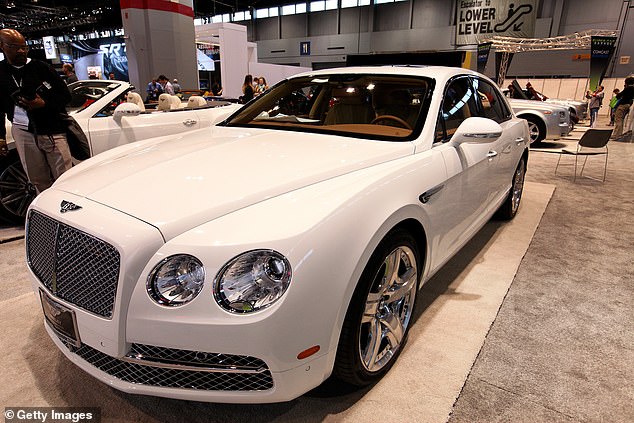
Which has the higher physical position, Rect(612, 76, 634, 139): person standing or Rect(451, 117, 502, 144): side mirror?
Rect(451, 117, 502, 144): side mirror

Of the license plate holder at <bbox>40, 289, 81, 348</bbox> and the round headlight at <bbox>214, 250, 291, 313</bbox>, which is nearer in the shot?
the round headlight at <bbox>214, 250, 291, 313</bbox>

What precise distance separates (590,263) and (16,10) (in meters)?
35.0

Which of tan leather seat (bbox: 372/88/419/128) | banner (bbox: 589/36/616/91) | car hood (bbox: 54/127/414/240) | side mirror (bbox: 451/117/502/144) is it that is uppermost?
banner (bbox: 589/36/616/91)

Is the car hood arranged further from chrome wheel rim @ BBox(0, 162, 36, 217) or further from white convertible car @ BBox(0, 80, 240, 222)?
chrome wheel rim @ BBox(0, 162, 36, 217)

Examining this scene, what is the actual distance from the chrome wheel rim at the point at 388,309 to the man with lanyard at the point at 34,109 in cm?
293

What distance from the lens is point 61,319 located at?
1.45 metres

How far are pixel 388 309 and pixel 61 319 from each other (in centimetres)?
126

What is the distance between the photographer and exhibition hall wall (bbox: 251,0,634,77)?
18.4 metres

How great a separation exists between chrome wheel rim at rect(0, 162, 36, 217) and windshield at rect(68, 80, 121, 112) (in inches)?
31.2

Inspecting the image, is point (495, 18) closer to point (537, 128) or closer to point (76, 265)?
point (537, 128)

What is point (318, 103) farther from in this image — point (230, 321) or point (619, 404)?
point (619, 404)

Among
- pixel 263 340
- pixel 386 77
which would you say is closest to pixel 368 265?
pixel 263 340

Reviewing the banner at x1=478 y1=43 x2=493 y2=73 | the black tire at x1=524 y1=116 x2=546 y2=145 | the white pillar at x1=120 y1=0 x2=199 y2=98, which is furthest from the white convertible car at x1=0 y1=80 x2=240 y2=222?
the banner at x1=478 y1=43 x2=493 y2=73

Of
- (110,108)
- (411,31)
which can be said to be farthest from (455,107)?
(411,31)
